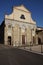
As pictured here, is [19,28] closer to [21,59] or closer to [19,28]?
[19,28]

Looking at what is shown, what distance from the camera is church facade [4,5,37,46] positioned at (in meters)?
35.8

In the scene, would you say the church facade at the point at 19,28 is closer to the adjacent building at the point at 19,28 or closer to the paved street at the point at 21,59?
the adjacent building at the point at 19,28

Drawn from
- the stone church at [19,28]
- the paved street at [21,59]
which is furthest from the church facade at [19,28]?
the paved street at [21,59]

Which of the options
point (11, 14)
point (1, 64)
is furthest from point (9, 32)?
point (1, 64)

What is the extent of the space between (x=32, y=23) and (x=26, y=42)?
592 centimetres

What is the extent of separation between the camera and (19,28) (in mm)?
37719

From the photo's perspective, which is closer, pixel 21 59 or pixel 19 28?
pixel 21 59

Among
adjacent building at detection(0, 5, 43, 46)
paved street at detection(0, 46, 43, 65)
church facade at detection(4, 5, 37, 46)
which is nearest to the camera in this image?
paved street at detection(0, 46, 43, 65)

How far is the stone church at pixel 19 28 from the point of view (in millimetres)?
35750

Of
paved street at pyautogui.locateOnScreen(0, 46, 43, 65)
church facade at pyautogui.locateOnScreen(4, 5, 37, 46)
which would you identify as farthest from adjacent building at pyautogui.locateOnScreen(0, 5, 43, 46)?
paved street at pyautogui.locateOnScreen(0, 46, 43, 65)

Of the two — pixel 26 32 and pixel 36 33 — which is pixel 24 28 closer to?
pixel 26 32

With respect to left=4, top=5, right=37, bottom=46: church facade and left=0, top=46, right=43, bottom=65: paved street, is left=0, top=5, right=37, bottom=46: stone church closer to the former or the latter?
left=4, top=5, right=37, bottom=46: church facade

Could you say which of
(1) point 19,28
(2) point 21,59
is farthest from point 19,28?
(2) point 21,59

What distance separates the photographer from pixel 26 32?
3922 cm
